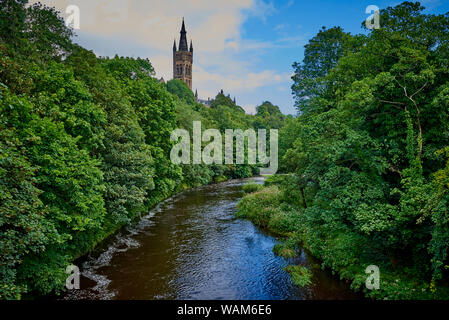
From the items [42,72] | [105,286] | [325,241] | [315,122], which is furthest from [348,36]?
[105,286]

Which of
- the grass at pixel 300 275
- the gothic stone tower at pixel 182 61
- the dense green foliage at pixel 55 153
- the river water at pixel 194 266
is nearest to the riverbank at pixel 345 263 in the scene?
the grass at pixel 300 275

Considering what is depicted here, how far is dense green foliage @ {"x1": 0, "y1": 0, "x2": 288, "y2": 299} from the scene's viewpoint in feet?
29.9

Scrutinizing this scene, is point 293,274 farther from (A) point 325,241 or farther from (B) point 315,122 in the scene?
(B) point 315,122

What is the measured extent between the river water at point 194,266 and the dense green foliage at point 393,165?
229 cm

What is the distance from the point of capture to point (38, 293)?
39.0ft

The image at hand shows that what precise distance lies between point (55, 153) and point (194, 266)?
30.3 feet

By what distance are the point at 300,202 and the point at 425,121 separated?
542 inches

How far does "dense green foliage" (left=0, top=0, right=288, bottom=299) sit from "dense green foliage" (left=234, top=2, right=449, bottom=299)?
11.7 m

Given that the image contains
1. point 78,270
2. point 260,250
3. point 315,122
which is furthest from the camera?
point 260,250

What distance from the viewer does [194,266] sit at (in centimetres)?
→ 1592

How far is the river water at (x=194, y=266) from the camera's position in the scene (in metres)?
13.0

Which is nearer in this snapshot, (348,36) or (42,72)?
(42,72)

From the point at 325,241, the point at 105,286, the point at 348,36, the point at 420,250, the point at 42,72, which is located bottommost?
the point at 105,286

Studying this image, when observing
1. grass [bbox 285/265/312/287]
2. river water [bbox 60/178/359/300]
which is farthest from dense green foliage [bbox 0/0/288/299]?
grass [bbox 285/265/312/287]
